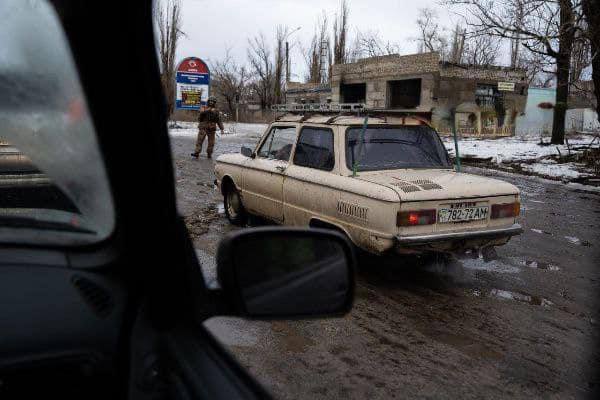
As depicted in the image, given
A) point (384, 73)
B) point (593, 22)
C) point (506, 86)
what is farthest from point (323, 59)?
point (593, 22)

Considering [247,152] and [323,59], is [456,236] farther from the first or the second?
[323,59]

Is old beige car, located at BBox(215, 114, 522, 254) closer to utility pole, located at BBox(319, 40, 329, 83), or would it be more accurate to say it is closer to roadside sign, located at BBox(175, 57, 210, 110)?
roadside sign, located at BBox(175, 57, 210, 110)

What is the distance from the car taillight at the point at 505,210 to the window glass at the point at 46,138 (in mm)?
4334

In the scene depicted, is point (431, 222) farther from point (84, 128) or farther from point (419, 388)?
point (84, 128)

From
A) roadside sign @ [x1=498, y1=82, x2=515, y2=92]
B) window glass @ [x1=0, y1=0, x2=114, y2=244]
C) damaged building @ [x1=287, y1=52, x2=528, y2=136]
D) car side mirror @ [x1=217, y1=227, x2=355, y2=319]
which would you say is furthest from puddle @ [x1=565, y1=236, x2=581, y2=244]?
roadside sign @ [x1=498, y1=82, x2=515, y2=92]

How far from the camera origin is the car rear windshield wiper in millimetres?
1295

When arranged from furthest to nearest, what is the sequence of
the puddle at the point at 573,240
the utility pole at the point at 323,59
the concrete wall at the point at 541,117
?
the utility pole at the point at 323,59 → the concrete wall at the point at 541,117 → the puddle at the point at 573,240

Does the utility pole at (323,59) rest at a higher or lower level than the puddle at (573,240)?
higher

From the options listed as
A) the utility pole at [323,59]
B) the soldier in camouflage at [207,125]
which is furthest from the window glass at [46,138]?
the utility pole at [323,59]

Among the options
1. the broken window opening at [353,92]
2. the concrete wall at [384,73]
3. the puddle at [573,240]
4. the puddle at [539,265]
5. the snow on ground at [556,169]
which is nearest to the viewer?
the puddle at [539,265]

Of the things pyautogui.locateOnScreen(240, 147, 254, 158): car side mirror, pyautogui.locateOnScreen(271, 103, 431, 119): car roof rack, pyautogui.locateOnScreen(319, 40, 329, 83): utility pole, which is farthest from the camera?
pyautogui.locateOnScreen(319, 40, 329, 83): utility pole

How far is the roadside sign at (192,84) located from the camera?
21516 millimetres

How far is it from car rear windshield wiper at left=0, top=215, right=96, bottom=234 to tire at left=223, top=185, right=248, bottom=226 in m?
5.59

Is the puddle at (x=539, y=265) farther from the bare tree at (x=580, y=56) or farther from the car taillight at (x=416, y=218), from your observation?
the bare tree at (x=580, y=56)
